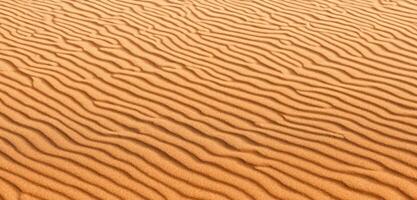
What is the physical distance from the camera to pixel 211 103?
5.60 metres

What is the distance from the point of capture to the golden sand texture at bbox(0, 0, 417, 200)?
424 cm

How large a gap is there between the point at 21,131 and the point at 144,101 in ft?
3.67

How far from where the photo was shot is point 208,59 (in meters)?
6.84

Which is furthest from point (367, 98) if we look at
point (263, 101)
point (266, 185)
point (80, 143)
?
point (80, 143)

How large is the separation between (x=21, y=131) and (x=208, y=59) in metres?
2.41

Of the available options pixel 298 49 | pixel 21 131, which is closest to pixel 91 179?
pixel 21 131

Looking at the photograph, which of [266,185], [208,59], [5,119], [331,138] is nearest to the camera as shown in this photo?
[266,185]

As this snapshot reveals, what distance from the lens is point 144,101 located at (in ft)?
18.6

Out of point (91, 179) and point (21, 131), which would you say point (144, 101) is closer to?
point (21, 131)

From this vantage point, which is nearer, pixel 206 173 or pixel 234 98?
pixel 206 173

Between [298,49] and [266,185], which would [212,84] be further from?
[266,185]

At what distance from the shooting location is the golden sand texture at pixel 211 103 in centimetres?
424

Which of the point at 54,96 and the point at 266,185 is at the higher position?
the point at 266,185

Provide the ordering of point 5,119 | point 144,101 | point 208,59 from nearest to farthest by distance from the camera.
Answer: point 5,119
point 144,101
point 208,59
